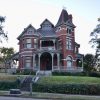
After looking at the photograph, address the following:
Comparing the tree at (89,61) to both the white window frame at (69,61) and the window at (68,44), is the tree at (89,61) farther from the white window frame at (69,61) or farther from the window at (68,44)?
the window at (68,44)

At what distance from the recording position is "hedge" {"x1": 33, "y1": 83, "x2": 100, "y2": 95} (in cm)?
3766

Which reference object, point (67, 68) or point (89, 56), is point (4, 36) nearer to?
point (67, 68)

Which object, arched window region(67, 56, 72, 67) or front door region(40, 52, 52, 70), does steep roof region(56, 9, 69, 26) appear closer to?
front door region(40, 52, 52, 70)

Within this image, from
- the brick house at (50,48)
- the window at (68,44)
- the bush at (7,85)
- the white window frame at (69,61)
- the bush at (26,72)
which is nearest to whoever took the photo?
the bush at (7,85)

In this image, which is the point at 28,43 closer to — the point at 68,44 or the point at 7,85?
the point at 68,44

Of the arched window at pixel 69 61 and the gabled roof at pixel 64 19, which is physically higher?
the gabled roof at pixel 64 19

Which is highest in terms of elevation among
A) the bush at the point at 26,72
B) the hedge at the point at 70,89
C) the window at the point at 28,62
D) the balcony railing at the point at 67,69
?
the window at the point at 28,62

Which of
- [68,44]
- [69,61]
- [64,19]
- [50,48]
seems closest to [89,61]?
[69,61]

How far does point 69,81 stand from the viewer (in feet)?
141

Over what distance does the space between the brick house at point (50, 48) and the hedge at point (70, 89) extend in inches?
688

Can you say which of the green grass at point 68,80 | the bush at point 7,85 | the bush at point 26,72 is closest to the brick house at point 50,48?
the bush at point 26,72

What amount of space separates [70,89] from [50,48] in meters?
21.1

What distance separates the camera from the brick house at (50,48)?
58822mm

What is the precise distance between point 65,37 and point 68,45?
Answer: 1833 millimetres
